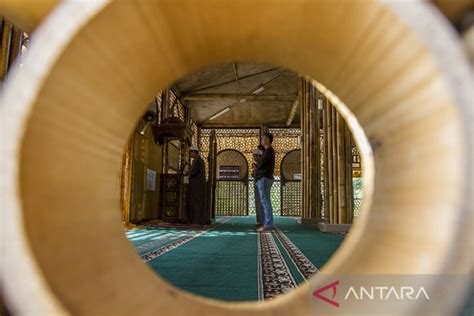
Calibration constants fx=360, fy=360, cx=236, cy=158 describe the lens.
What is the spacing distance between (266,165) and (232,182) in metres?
7.57

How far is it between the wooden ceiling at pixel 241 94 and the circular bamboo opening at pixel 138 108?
700cm

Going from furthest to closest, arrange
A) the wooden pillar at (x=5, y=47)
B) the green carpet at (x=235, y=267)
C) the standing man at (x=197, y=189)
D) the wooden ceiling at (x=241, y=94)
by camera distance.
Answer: the wooden ceiling at (x=241, y=94)
the standing man at (x=197, y=189)
the wooden pillar at (x=5, y=47)
the green carpet at (x=235, y=267)

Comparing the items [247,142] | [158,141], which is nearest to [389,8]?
[158,141]

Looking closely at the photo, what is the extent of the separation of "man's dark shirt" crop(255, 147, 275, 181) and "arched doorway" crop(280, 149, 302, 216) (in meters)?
7.05

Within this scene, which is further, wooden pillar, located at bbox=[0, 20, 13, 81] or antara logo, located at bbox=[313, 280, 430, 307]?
wooden pillar, located at bbox=[0, 20, 13, 81]

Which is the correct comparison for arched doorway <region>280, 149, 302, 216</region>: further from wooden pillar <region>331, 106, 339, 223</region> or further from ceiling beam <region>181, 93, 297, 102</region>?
wooden pillar <region>331, 106, 339, 223</region>

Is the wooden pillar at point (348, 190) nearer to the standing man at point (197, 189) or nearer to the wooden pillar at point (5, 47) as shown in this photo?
the standing man at point (197, 189)

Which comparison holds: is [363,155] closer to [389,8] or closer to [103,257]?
[389,8]

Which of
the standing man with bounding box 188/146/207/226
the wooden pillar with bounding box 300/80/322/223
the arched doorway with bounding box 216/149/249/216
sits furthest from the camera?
the arched doorway with bounding box 216/149/249/216

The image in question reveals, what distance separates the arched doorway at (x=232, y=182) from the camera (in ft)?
39.4

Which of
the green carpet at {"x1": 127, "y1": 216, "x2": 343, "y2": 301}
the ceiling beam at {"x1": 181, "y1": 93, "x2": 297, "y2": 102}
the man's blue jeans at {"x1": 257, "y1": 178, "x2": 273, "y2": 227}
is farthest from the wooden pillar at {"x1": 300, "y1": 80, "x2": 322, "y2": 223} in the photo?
the green carpet at {"x1": 127, "y1": 216, "x2": 343, "y2": 301}

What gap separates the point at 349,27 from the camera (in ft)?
1.59

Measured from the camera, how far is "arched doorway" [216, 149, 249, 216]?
12.0 meters

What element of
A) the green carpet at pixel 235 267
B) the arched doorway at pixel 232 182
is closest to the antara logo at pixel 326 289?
the green carpet at pixel 235 267
